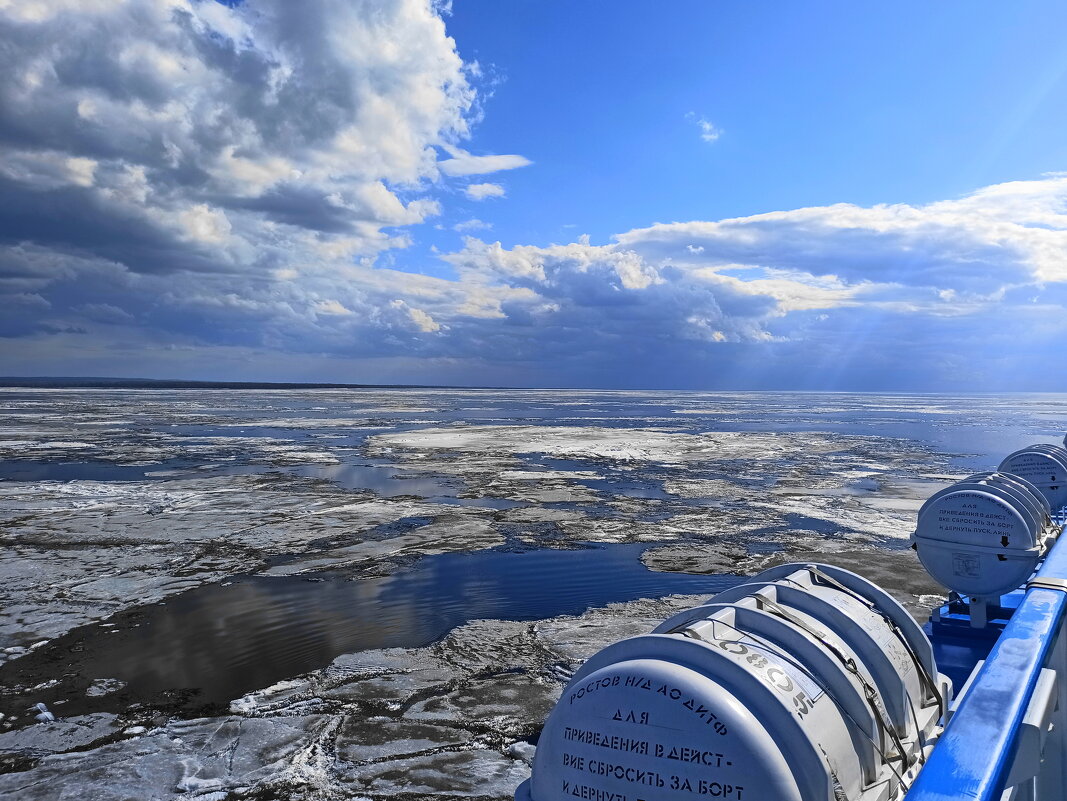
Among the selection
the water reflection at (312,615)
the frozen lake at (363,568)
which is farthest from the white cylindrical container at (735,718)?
the water reflection at (312,615)

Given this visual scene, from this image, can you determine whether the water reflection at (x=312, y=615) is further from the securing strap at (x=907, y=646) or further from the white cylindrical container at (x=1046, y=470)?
the securing strap at (x=907, y=646)

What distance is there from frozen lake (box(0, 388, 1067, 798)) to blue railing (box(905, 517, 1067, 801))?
12.5 feet

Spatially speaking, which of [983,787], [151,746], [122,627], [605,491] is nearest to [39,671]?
[122,627]

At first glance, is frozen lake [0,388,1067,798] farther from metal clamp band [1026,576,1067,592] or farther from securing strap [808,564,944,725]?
metal clamp band [1026,576,1067,592]

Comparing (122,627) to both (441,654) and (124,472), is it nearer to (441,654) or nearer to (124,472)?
(441,654)

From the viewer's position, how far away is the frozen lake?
24.0 feet

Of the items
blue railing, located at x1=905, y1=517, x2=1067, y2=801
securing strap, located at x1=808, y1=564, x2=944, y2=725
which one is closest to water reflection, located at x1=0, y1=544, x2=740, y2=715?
securing strap, located at x1=808, y1=564, x2=944, y2=725

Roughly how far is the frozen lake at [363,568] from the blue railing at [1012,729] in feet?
12.5

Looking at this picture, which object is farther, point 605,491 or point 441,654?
point 605,491

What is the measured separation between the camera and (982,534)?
702 cm

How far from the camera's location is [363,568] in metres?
12.9

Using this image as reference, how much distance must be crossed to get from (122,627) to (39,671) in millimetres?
1555

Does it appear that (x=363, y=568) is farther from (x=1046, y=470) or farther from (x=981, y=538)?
(x=1046, y=470)

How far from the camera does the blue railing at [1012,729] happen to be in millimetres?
2572
